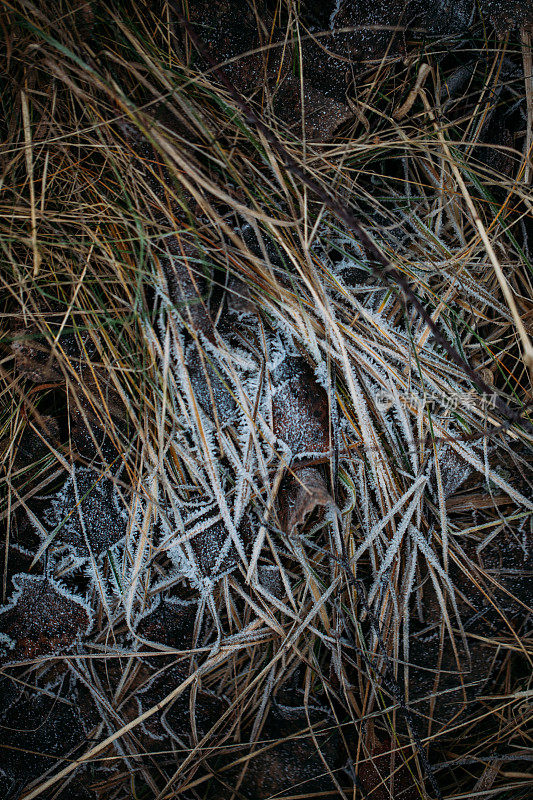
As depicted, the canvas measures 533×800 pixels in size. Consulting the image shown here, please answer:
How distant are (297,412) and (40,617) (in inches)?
33.9

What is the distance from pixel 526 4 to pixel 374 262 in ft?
2.26

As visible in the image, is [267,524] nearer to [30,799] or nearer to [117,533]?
[117,533]

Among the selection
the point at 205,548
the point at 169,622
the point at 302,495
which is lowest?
the point at 169,622

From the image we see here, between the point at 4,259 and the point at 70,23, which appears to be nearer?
the point at 70,23

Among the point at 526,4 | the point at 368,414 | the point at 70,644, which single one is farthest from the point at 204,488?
the point at 526,4

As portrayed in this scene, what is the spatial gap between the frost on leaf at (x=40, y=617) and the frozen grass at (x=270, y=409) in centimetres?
5

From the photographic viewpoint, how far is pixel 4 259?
1141 mm

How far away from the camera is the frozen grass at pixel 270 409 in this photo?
110 centimetres

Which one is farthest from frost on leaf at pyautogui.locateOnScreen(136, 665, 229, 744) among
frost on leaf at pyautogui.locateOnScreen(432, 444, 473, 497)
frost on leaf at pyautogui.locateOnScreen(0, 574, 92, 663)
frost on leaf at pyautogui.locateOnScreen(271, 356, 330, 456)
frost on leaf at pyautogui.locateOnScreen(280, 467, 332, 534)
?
frost on leaf at pyautogui.locateOnScreen(432, 444, 473, 497)

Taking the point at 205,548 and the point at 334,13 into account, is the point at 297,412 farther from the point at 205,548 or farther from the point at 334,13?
the point at 334,13

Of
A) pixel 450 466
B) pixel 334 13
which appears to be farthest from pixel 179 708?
pixel 334 13

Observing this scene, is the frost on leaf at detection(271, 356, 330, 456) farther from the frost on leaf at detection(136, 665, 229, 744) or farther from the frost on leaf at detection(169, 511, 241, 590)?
the frost on leaf at detection(136, 665, 229, 744)

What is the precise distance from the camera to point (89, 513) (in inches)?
46.5

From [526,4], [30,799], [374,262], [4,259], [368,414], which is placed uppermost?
[526,4]
